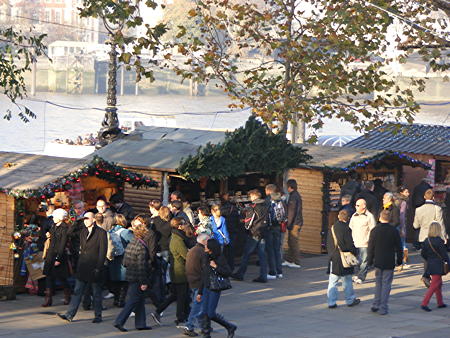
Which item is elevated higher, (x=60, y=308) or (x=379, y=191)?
(x=379, y=191)

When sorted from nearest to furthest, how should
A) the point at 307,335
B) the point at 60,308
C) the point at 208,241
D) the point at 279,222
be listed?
the point at 208,241, the point at 307,335, the point at 60,308, the point at 279,222

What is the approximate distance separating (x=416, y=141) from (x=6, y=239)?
537 inches

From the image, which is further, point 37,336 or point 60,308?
point 60,308

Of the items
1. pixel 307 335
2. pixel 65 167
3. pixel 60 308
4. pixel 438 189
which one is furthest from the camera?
pixel 438 189

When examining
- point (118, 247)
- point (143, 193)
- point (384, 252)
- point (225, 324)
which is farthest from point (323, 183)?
point (225, 324)

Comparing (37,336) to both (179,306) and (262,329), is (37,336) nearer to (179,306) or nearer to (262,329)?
(179,306)

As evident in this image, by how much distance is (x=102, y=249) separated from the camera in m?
13.6

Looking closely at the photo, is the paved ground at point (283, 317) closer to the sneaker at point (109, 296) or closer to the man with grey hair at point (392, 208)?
the sneaker at point (109, 296)

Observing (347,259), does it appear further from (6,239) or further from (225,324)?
(6,239)

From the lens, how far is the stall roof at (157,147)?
18672 mm

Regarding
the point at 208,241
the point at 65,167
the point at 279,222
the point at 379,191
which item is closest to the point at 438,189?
the point at 379,191

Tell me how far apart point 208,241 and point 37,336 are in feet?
8.37

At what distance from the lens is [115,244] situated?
560 inches

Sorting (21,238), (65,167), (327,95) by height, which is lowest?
(21,238)
